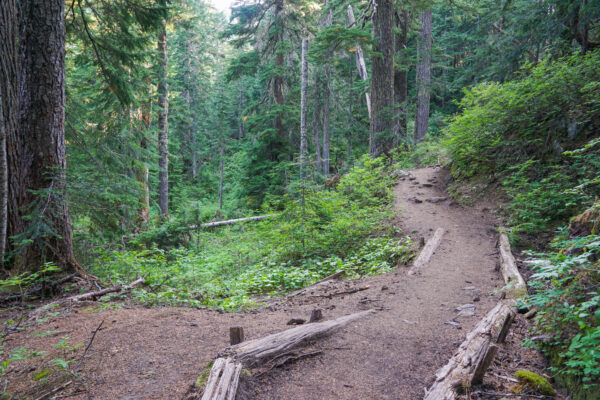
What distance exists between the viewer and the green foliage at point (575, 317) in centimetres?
218

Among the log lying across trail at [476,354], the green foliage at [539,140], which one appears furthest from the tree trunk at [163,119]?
the log lying across trail at [476,354]

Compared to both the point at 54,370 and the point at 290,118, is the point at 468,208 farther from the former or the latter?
the point at 290,118

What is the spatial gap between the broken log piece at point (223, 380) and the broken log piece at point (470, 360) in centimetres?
154

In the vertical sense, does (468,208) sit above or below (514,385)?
above

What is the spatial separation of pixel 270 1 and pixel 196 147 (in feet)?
73.9

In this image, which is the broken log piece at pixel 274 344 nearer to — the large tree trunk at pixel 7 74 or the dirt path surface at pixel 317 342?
the dirt path surface at pixel 317 342

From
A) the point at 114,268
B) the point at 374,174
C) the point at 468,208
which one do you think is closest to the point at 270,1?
the point at 374,174

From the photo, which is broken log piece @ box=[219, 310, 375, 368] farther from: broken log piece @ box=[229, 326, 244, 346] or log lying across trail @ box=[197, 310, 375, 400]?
broken log piece @ box=[229, 326, 244, 346]

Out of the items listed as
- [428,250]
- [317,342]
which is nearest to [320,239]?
[428,250]

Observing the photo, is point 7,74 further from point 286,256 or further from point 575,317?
point 575,317

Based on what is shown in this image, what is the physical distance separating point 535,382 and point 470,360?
1.54 feet

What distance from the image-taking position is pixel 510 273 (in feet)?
15.6

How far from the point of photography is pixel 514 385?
2.51 meters

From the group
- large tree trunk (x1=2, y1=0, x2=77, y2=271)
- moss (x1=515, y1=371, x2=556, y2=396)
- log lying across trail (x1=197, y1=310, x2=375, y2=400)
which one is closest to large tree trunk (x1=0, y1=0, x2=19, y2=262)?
large tree trunk (x1=2, y1=0, x2=77, y2=271)
